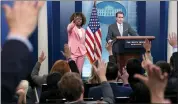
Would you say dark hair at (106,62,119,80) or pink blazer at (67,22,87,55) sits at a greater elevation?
pink blazer at (67,22,87,55)

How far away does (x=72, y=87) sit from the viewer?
8.02 ft

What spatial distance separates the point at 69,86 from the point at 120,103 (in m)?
0.54

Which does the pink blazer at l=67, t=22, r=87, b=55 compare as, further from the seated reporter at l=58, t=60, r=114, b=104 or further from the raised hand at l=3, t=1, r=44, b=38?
the raised hand at l=3, t=1, r=44, b=38

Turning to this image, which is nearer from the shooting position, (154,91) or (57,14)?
(154,91)

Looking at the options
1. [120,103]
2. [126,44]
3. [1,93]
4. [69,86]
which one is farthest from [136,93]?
[126,44]

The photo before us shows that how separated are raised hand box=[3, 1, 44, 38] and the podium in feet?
14.8

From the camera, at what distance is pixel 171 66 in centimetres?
360

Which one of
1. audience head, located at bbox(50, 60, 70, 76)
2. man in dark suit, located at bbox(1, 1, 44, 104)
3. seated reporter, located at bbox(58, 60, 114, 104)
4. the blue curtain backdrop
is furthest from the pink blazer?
man in dark suit, located at bbox(1, 1, 44, 104)

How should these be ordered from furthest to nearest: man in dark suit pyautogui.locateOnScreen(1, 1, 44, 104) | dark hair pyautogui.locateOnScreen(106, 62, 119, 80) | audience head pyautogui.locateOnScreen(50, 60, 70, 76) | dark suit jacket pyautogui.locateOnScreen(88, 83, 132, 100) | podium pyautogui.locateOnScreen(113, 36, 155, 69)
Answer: podium pyautogui.locateOnScreen(113, 36, 155, 69) → audience head pyautogui.locateOnScreen(50, 60, 70, 76) → dark hair pyautogui.locateOnScreen(106, 62, 119, 80) → dark suit jacket pyautogui.locateOnScreen(88, 83, 132, 100) → man in dark suit pyautogui.locateOnScreen(1, 1, 44, 104)

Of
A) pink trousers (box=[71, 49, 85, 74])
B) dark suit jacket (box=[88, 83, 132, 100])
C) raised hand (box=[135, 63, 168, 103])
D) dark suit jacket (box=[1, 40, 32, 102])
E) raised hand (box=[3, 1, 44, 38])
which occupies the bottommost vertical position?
dark suit jacket (box=[88, 83, 132, 100])

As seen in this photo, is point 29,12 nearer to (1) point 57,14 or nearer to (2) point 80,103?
(2) point 80,103

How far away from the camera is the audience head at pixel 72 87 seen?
2416 millimetres

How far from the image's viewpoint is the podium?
5.96 m

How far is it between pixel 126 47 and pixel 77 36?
0.81 m
